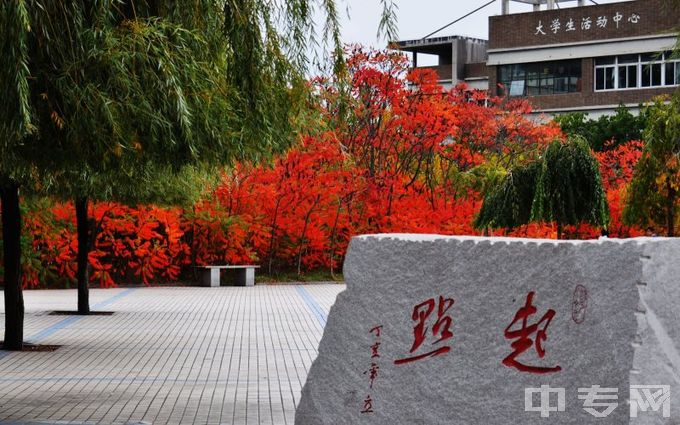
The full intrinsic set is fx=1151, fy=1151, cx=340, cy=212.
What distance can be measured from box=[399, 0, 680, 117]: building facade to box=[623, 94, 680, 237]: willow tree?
19399 millimetres

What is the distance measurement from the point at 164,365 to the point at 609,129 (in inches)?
1510

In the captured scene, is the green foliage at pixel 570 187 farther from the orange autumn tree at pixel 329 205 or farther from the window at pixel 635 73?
the window at pixel 635 73

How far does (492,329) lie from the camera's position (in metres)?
6.32

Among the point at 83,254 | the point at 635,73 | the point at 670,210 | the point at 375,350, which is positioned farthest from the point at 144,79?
the point at 635,73

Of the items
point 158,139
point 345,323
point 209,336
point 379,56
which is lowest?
point 209,336

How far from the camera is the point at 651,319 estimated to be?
5.57 m

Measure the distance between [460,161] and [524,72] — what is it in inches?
839

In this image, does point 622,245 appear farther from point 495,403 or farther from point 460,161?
point 460,161

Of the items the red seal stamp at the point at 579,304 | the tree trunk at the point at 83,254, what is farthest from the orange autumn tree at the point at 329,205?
the red seal stamp at the point at 579,304

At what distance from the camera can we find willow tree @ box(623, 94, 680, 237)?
29078mm

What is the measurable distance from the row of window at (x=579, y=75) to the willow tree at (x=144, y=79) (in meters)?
43.0

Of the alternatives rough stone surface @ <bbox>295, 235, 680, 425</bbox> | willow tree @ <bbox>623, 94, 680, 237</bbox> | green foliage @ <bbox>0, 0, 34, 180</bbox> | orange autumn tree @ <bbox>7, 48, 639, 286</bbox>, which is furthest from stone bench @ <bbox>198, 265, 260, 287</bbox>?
→ rough stone surface @ <bbox>295, 235, 680, 425</bbox>

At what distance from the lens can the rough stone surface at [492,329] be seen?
5617mm

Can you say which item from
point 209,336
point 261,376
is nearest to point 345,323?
point 261,376
